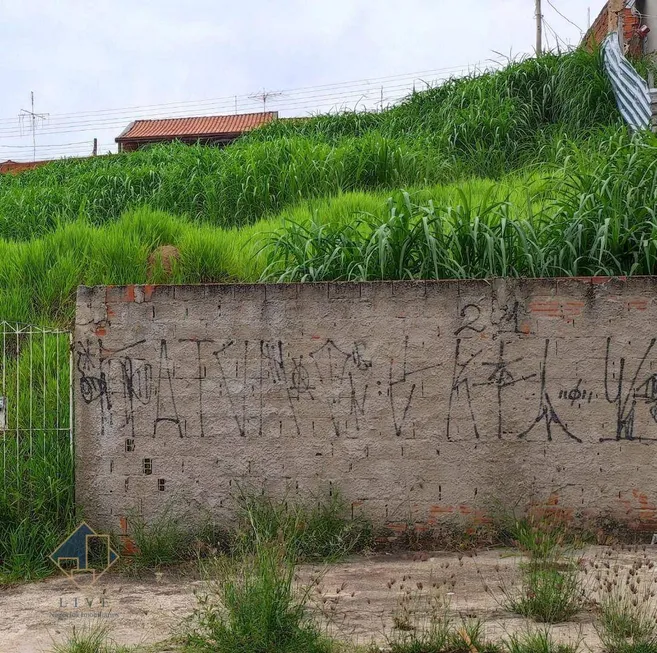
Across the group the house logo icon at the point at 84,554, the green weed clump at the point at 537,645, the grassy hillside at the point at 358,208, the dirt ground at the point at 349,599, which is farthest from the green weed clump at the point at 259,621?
the grassy hillside at the point at 358,208

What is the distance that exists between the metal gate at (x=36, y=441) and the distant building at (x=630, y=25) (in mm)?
10899

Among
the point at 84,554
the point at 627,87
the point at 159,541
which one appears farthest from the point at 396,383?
the point at 627,87

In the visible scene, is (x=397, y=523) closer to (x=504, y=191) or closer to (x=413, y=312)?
(x=413, y=312)

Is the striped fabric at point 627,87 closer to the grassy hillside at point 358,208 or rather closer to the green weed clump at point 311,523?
the grassy hillside at point 358,208

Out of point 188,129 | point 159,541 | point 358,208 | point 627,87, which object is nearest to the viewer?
point 159,541

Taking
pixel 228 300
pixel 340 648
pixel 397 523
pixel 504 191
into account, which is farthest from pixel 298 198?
pixel 340 648

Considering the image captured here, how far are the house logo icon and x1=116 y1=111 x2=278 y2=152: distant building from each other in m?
25.6

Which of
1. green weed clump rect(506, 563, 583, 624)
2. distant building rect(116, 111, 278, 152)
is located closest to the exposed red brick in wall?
green weed clump rect(506, 563, 583, 624)

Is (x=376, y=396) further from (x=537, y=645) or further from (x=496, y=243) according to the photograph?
(x=537, y=645)

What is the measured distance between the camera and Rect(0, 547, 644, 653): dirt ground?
4219 mm

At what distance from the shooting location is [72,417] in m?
5.98

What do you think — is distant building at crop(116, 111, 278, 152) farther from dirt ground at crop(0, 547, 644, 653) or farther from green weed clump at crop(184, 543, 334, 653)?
green weed clump at crop(184, 543, 334, 653)

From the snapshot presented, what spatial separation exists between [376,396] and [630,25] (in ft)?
37.0

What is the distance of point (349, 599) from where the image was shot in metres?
4.71
